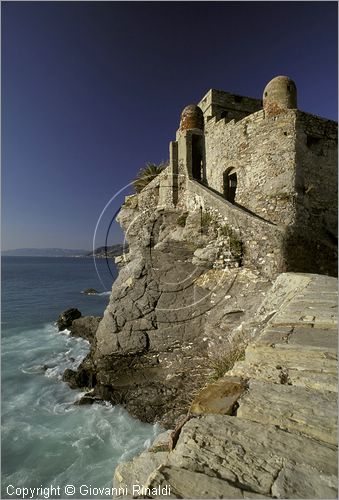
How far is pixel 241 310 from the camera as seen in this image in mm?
7809

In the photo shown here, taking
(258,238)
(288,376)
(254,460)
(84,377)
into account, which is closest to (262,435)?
(254,460)

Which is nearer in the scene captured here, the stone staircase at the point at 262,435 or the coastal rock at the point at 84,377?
the stone staircase at the point at 262,435

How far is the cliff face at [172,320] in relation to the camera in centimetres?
768

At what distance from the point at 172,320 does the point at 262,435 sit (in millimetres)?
7387

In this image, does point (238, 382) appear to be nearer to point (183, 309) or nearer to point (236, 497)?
point (236, 497)

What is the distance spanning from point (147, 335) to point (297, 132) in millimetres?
9025

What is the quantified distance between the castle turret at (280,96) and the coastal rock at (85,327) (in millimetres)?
16191

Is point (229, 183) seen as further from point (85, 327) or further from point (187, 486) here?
point (85, 327)

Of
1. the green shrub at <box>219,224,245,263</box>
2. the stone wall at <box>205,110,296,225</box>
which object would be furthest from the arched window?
the green shrub at <box>219,224,245,263</box>

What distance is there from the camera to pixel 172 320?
903 cm

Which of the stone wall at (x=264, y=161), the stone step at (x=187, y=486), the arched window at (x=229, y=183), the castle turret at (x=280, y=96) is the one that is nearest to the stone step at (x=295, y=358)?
the stone step at (x=187, y=486)

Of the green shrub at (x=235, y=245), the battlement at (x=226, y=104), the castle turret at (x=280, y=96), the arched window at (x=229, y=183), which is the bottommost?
the green shrub at (x=235, y=245)

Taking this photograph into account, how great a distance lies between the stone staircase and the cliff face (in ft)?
12.2

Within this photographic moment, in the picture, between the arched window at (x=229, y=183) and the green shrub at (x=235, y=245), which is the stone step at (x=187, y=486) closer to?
the green shrub at (x=235, y=245)
